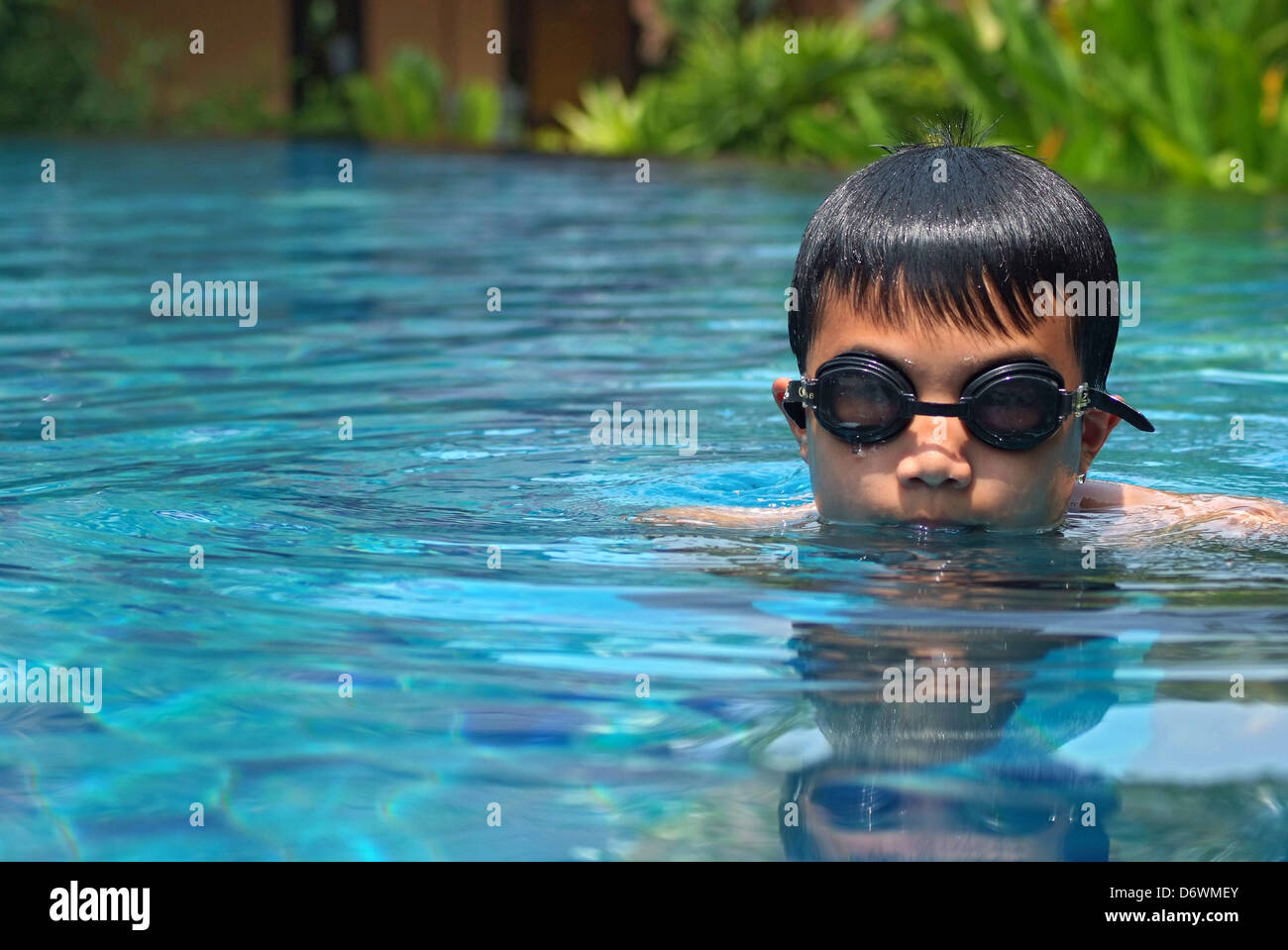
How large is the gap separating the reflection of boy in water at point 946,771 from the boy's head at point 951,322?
570mm

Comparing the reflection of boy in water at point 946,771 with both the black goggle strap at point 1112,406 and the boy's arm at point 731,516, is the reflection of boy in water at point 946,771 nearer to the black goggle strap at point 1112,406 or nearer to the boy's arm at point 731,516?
the black goggle strap at point 1112,406

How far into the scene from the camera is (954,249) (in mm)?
3156

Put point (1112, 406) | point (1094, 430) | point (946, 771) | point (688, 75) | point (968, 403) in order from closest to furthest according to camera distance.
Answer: point (946, 771), point (968, 403), point (1112, 406), point (1094, 430), point (688, 75)

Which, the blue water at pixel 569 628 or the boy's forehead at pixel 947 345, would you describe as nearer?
the blue water at pixel 569 628

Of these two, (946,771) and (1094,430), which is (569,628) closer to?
(946,771)

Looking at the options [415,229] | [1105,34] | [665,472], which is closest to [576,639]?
[665,472]

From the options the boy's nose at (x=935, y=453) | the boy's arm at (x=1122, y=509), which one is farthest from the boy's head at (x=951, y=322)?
the boy's arm at (x=1122, y=509)

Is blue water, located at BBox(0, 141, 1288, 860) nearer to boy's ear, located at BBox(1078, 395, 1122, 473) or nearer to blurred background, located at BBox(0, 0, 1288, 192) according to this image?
boy's ear, located at BBox(1078, 395, 1122, 473)

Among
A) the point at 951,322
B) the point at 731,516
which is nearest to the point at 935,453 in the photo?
the point at 951,322

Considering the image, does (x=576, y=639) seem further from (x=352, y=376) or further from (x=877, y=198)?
(x=352, y=376)

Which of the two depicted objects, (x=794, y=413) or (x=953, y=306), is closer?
(x=953, y=306)

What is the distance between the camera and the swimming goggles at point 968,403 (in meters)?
3.11

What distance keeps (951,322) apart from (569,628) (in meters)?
0.89

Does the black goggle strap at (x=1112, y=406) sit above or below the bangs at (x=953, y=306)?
below
